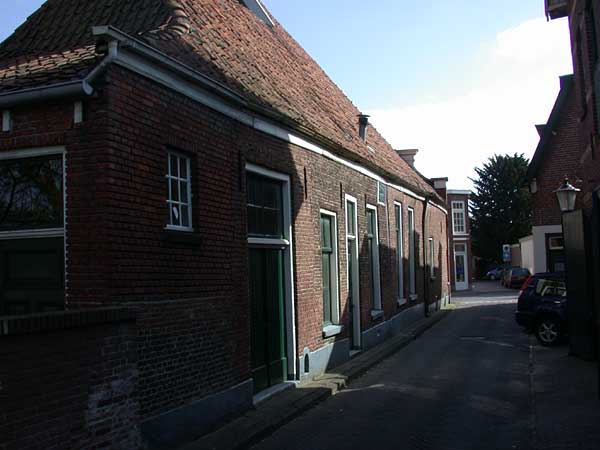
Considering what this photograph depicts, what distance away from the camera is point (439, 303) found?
96.2 ft

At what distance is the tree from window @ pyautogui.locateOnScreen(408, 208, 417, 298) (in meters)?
40.3

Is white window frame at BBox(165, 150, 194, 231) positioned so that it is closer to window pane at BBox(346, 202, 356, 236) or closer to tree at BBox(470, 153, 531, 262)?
window pane at BBox(346, 202, 356, 236)

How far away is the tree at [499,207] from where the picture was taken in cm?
6128

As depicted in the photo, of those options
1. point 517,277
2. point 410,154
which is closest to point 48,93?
point 410,154

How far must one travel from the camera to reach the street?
8.07m

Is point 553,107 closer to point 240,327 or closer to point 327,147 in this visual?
point 327,147

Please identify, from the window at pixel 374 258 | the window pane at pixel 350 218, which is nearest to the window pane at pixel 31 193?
the window pane at pixel 350 218

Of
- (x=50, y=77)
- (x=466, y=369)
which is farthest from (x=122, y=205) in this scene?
(x=466, y=369)

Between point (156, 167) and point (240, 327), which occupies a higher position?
point (156, 167)

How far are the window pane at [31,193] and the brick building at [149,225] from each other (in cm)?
2

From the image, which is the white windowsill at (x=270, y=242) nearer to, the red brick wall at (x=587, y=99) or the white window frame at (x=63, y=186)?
the white window frame at (x=63, y=186)

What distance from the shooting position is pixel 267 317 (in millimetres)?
10562

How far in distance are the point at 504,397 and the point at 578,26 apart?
7182 mm

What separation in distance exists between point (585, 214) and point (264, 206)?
661cm
